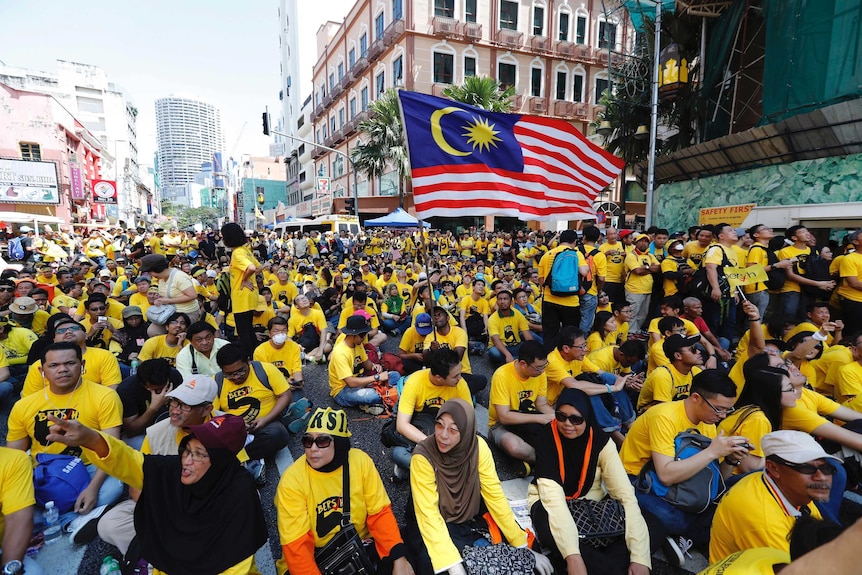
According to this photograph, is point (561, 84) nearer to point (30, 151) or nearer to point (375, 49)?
point (375, 49)

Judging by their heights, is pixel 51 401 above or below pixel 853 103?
below

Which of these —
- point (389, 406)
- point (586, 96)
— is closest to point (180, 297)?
point (389, 406)

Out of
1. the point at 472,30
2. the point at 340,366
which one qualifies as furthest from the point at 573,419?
the point at 472,30

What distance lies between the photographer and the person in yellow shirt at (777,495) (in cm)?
205

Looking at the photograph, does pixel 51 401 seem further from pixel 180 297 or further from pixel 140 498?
pixel 180 297

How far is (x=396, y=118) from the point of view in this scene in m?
24.7

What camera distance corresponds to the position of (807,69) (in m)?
11.8

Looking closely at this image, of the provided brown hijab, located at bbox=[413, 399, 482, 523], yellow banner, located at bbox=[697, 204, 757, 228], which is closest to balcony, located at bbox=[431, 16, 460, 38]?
yellow banner, located at bbox=[697, 204, 757, 228]

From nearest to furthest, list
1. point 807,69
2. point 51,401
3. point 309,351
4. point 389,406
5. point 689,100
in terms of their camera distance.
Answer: point 51,401 → point 389,406 → point 309,351 → point 807,69 → point 689,100

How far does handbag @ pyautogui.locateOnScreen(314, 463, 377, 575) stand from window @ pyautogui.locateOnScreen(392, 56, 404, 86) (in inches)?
1265

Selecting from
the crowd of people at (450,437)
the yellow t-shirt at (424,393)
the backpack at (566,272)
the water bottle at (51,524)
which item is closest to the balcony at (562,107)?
the crowd of people at (450,437)

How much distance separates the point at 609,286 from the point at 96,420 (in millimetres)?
7863

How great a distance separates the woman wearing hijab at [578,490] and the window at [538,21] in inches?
1419

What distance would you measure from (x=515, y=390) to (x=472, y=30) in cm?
3234
